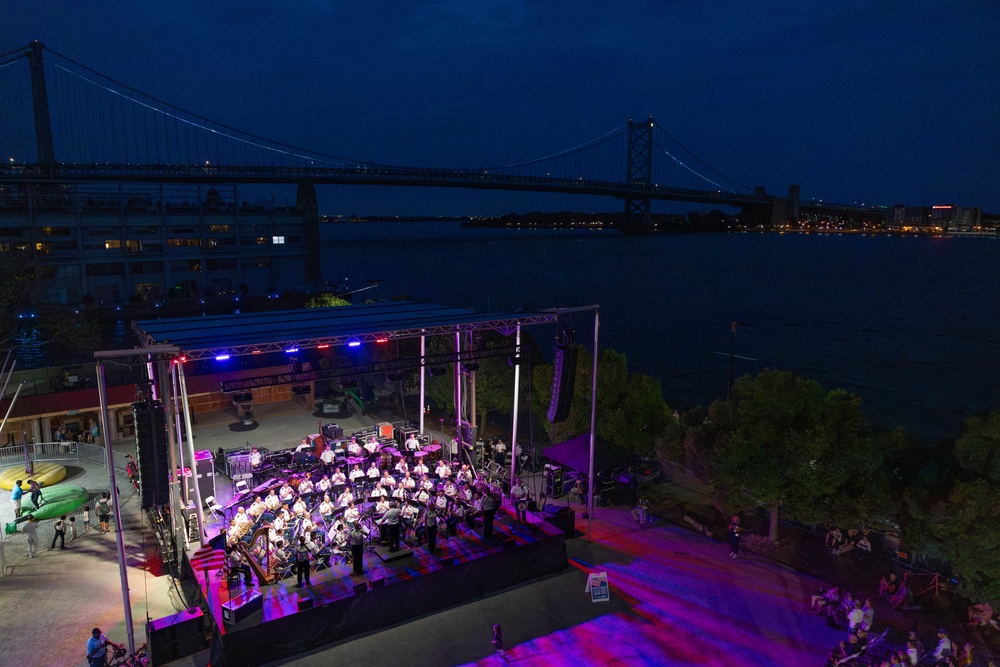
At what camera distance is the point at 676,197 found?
103438mm

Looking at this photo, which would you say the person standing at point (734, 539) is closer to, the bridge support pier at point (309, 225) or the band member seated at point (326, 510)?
the band member seated at point (326, 510)

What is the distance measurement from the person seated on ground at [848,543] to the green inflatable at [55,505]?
16.6m

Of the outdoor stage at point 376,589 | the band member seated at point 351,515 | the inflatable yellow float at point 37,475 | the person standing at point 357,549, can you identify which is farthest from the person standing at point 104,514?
the person standing at point 357,549

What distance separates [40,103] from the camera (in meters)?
71.0

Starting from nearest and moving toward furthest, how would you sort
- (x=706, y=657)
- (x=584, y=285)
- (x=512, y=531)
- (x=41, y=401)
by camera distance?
(x=706, y=657) → (x=512, y=531) → (x=41, y=401) → (x=584, y=285)

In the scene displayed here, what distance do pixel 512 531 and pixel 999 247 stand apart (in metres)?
194

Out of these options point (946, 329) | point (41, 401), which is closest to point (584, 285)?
point (946, 329)

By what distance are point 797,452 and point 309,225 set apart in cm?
6474

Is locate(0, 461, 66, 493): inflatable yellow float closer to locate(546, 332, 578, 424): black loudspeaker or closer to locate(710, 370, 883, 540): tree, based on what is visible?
locate(546, 332, 578, 424): black loudspeaker

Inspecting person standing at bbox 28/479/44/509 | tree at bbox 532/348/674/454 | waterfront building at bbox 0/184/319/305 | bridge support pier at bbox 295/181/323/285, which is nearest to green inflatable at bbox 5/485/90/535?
person standing at bbox 28/479/44/509

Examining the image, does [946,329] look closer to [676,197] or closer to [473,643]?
[676,197]

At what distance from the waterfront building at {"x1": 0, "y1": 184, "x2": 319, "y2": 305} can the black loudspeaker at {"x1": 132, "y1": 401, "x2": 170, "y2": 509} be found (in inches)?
1974

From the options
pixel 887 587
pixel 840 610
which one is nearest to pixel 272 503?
pixel 840 610

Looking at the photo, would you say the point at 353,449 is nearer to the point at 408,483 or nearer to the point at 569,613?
the point at 408,483
